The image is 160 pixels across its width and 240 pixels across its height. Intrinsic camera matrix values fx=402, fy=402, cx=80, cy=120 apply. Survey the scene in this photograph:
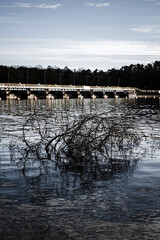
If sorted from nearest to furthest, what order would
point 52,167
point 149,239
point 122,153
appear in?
point 149,239
point 52,167
point 122,153

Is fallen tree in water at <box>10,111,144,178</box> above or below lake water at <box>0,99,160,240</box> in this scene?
above

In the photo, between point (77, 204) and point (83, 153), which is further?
point (83, 153)

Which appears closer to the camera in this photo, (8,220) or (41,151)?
(8,220)

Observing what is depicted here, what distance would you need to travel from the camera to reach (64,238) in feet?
29.7

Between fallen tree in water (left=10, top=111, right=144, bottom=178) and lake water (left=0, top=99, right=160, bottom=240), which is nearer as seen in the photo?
lake water (left=0, top=99, right=160, bottom=240)

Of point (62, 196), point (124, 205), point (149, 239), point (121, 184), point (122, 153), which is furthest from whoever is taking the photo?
point (122, 153)

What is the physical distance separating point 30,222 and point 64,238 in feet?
4.20

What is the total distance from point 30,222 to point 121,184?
4.63m

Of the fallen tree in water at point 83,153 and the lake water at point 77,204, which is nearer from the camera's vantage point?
the lake water at point 77,204

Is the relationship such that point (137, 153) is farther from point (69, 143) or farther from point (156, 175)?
point (156, 175)

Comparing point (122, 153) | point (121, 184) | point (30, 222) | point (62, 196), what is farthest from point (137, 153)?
point (30, 222)

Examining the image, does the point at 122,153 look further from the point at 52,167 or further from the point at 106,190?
the point at 106,190

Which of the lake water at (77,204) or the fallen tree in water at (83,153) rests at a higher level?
the fallen tree in water at (83,153)

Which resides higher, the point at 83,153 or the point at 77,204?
the point at 83,153
